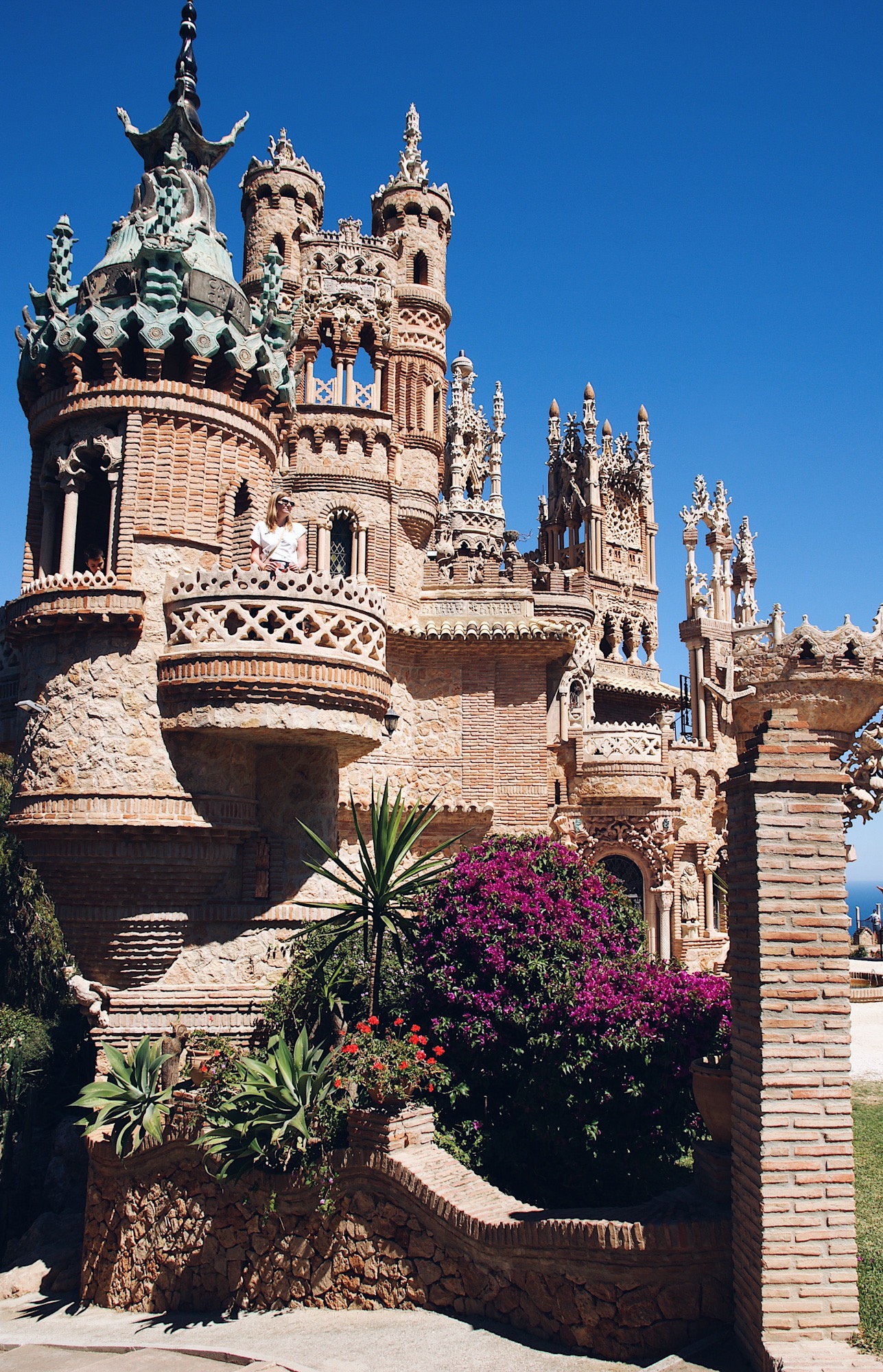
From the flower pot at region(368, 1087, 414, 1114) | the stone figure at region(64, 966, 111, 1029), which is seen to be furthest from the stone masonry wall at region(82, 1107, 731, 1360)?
the stone figure at region(64, 966, 111, 1029)

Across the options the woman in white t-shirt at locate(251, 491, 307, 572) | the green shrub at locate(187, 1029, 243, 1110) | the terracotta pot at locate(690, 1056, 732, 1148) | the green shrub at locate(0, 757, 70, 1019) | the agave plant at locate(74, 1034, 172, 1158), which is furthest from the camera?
the green shrub at locate(0, 757, 70, 1019)

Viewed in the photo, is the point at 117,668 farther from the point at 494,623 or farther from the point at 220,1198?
the point at 494,623

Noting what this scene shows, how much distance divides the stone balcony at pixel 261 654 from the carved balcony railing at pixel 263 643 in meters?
0.01

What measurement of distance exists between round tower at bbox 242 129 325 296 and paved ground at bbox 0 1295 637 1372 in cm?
2084

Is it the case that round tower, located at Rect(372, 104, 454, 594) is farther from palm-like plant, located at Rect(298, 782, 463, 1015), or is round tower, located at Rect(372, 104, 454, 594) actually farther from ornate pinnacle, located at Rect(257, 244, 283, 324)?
palm-like plant, located at Rect(298, 782, 463, 1015)

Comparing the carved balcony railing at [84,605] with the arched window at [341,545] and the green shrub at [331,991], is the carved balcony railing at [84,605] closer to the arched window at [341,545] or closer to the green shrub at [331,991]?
the green shrub at [331,991]

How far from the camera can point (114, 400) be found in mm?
14141

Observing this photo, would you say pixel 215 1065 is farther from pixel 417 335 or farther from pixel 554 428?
pixel 554 428

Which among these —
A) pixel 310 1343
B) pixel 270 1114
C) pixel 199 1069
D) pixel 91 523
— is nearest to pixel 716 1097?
pixel 310 1343

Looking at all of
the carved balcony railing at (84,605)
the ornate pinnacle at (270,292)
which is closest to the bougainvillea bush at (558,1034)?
the carved balcony railing at (84,605)

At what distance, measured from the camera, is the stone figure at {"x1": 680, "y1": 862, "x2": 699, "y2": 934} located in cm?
2547

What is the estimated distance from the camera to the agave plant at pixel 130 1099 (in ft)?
41.4

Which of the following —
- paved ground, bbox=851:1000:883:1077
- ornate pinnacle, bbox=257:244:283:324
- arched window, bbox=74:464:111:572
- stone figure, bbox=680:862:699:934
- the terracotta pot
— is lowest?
paved ground, bbox=851:1000:883:1077

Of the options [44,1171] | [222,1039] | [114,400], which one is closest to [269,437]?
[114,400]
